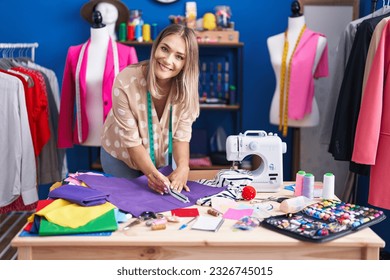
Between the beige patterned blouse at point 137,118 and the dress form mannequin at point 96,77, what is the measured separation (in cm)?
127

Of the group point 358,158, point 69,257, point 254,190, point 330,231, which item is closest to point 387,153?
point 358,158

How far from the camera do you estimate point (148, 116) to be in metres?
2.45

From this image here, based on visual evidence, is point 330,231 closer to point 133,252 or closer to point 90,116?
point 133,252

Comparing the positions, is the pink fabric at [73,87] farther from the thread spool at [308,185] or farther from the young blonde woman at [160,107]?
the thread spool at [308,185]

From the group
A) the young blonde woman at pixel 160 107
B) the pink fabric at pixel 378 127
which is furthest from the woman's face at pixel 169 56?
the pink fabric at pixel 378 127

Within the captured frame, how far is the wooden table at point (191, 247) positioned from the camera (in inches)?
68.5

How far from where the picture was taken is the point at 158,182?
221 cm

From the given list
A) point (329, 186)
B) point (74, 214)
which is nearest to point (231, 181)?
point (329, 186)

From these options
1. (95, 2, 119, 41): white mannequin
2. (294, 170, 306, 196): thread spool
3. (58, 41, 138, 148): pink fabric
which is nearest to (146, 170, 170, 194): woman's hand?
(294, 170, 306, 196): thread spool

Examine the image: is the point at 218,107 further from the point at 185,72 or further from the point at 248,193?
the point at 248,193

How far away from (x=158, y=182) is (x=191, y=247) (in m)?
0.50

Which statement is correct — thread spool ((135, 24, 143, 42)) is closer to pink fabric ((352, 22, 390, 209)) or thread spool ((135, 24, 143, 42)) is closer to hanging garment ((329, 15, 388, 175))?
hanging garment ((329, 15, 388, 175))

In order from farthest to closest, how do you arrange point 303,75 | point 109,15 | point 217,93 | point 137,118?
point 217,93 < point 109,15 < point 303,75 < point 137,118

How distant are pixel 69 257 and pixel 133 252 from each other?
8.6 inches
